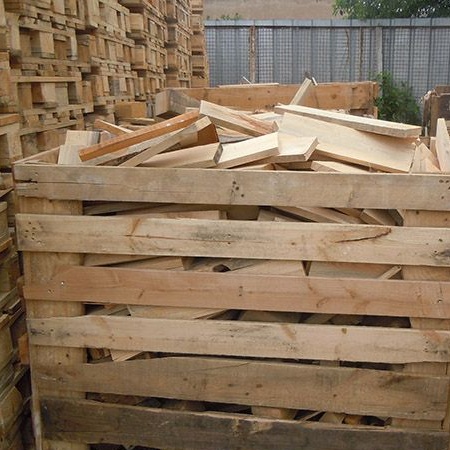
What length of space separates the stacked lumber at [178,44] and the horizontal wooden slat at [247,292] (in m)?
5.11

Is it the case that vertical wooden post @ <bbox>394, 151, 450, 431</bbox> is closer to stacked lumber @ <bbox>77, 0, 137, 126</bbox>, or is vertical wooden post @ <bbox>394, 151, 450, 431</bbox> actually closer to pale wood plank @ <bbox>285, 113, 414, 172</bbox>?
pale wood plank @ <bbox>285, 113, 414, 172</bbox>

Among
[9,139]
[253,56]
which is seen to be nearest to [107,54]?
[9,139]

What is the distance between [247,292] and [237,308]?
0.08 meters

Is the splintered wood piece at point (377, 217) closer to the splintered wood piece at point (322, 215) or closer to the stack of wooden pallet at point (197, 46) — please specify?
the splintered wood piece at point (322, 215)

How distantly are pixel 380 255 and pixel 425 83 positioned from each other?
37.0ft

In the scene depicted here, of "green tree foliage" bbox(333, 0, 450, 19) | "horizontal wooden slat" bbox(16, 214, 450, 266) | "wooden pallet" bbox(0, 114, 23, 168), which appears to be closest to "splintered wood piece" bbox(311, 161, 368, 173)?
"horizontal wooden slat" bbox(16, 214, 450, 266)

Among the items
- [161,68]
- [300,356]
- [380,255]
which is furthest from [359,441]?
[161,68]

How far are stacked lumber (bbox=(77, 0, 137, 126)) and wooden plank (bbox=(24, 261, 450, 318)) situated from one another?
2160mm

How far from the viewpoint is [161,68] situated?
6.44 m

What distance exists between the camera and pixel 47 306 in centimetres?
239

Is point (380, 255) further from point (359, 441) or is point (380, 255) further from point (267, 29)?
point (267, 29)

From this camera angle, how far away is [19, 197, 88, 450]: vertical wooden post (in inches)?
90.1

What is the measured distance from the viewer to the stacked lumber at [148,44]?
5.23 meters

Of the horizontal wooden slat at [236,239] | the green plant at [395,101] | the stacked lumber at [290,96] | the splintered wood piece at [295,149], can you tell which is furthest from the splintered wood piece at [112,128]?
the green plant at [395,101]
